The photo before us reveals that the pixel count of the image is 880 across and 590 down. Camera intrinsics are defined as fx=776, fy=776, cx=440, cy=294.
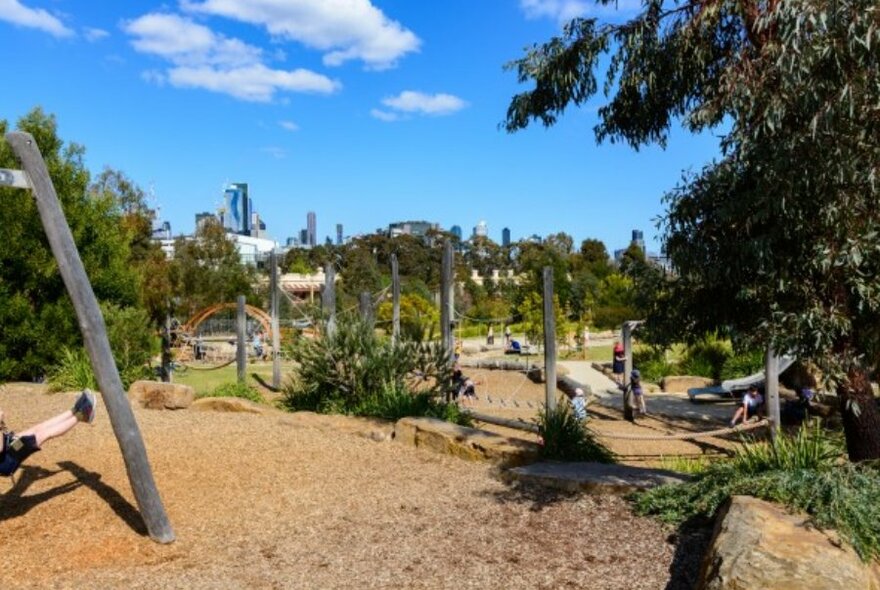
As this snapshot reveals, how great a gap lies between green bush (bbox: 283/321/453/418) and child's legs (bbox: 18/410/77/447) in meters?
4.19

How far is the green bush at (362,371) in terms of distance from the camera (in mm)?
8828

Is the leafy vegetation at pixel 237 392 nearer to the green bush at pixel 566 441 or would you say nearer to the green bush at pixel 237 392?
the green bush at pixel 237 392

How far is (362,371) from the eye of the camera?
901cm

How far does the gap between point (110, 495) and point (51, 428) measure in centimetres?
96

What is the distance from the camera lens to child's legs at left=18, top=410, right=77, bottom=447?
448 cm

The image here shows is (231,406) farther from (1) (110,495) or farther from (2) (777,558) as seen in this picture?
(2) (777,558)

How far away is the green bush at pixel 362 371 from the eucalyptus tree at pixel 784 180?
4544mm

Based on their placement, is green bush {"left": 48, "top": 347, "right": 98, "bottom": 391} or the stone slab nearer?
the stone slab

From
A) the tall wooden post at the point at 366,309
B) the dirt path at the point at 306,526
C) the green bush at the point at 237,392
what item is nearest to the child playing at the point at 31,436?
the dirt path at the point at 306,526

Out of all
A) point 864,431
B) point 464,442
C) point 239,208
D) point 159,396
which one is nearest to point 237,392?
point 159,396

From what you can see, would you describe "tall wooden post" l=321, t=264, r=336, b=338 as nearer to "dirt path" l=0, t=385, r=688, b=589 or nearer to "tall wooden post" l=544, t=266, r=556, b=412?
"tall wooden post" l=544, t=266, r=556, b=412

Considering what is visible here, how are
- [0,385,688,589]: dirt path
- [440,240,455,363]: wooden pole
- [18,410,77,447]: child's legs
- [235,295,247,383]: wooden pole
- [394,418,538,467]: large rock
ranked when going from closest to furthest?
[0,385,688,589]: dirt path < [18,410,77,447]: child's legs < [394,418,538,467]: large rock < [440,240,455,363]: wooden pole < [235,295,247,383]: wooden pole

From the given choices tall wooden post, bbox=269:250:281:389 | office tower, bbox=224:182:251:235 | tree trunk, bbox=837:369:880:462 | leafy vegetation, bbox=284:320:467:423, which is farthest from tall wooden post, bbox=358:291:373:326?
office tower, bbox=224:182:251:235

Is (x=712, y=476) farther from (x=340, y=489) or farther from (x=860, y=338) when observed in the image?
(x=340, y=489)
